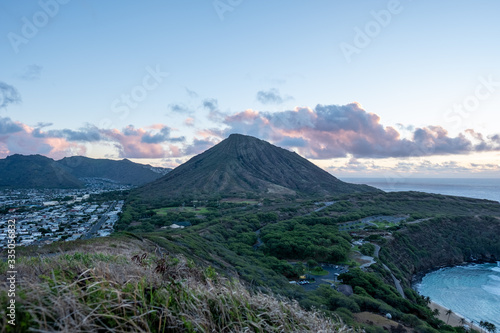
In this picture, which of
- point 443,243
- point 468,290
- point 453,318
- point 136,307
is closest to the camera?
point 136,307

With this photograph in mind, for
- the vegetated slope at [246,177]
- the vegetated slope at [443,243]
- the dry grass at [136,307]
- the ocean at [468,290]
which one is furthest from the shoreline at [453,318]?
the vegetated slope at [246,177]

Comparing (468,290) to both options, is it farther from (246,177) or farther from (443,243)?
(246,177)

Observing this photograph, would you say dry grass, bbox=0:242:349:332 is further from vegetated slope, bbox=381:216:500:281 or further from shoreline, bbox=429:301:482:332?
vegetated slope, bbox=381:216:500:281

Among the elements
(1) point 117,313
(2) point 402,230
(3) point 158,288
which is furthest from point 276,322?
(2) point 402,230

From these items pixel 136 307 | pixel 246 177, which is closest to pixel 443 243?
pixel 136 307

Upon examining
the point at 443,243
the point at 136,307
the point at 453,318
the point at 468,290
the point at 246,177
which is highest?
the point at 246,177

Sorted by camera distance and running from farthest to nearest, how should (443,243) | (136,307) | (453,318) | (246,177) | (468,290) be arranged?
(246,177), (443,243), (468,290), (453,318), (136,307)

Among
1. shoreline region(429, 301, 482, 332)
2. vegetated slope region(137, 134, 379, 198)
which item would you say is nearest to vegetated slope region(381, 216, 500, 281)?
shoreline region(429, 301, 482, 332)

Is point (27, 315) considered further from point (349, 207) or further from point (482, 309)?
point (349, 207)
